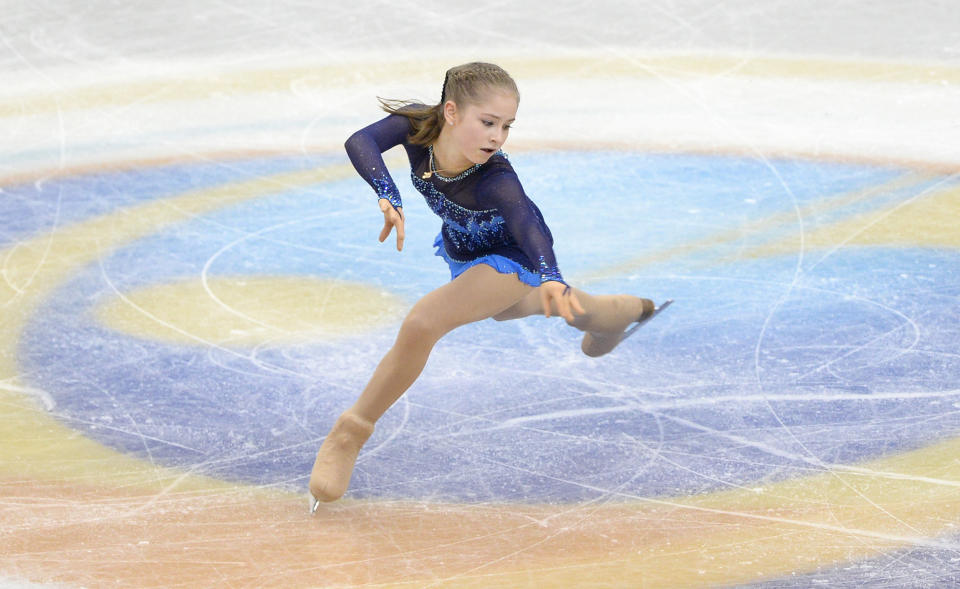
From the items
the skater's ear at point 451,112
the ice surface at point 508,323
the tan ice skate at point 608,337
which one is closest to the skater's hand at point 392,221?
the skater's ear at point 451,112

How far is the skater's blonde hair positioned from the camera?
410cm

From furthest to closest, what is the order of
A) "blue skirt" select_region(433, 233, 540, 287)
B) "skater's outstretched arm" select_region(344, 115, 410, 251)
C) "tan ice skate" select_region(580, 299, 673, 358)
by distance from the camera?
"tan ice skate" select_region(580, 299, 673, 358)
"blue skirt" select_region(433, 233, 540, 287)
"skater's outstretched arm" select_region(344, 115, 410, 251)

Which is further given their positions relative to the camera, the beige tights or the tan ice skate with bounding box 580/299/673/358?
the tan ice skate with bounding box 580/299/673/358

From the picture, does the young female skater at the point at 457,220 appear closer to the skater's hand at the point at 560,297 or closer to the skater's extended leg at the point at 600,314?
the skater's hand at the point at 560,297

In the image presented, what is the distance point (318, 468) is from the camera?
416cm

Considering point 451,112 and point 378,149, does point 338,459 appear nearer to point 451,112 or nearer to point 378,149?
point 378,149

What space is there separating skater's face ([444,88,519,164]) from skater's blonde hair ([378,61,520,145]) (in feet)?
0.06

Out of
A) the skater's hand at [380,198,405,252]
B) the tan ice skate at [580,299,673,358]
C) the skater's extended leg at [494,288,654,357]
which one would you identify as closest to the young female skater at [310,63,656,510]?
the skater's hand at [380,198,405,252]

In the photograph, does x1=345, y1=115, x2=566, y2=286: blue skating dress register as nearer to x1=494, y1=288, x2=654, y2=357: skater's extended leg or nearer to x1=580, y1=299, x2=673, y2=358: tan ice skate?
x1=494, y1=288, x2=654, y2=357: skater's extended leg

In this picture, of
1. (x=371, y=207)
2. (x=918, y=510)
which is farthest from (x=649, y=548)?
(x=371, y=207)

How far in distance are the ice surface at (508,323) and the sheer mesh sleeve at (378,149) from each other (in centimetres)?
95

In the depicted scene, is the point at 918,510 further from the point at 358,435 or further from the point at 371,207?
the point at 371,207

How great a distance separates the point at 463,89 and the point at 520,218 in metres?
0.47

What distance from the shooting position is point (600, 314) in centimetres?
491
